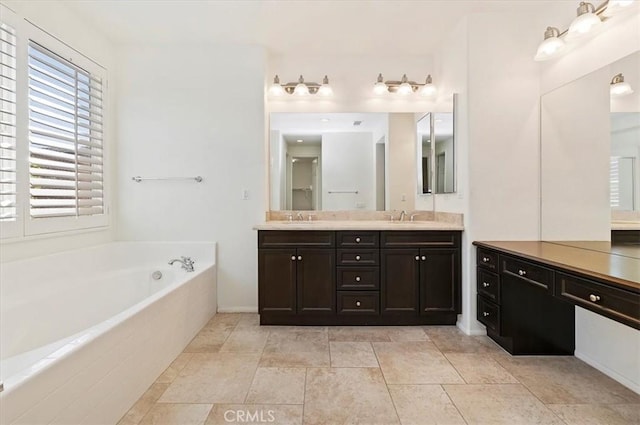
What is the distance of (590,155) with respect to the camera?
227 cm

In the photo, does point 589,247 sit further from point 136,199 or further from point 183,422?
point 136,199

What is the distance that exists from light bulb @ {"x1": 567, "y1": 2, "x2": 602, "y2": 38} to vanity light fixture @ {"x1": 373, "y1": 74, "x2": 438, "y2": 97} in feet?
4.41

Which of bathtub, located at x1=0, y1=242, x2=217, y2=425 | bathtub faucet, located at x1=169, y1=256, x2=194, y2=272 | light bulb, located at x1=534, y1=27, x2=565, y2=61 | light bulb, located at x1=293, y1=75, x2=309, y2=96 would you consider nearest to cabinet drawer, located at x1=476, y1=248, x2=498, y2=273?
light bulb, located at x1=534, y1=27, x2=565, y2=61

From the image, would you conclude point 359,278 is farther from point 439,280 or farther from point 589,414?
point 589,414

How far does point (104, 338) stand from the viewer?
155cm

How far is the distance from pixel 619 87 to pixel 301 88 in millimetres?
2479

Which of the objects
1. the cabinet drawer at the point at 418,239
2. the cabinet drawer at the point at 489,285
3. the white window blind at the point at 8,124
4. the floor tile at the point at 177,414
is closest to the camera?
the floor tile at the point at 177,414

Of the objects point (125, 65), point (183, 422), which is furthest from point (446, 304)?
point (125, 65)

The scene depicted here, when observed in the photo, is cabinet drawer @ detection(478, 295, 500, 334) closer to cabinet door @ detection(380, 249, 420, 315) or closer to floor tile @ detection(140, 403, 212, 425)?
cabinet door @ detection(380, 249, 420, 315)

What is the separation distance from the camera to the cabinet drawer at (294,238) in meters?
2.85

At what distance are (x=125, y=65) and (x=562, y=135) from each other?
3.96m

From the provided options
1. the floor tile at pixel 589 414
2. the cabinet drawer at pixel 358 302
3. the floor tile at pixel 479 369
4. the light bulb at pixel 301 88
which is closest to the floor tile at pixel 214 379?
the cabinet drawer at pixel 358 302

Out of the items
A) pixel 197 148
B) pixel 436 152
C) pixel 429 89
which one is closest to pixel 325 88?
pixel 429 89

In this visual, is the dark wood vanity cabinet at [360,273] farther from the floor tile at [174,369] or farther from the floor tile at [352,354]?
the floor tile at [174,369]
